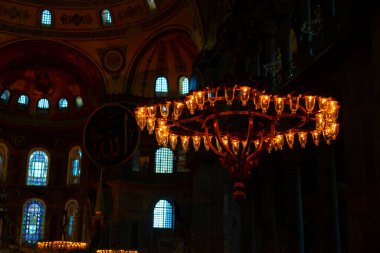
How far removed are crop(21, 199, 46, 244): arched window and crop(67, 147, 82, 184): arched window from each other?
2039 millimetres

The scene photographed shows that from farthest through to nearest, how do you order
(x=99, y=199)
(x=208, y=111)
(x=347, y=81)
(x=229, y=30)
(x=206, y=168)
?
(x=99, y=199)
(x=206, y=168)
(x=347, y=81)
(x=208, y=111)
(x=229, y=30)

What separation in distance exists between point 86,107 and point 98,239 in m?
7.80

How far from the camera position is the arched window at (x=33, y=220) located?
27969mm

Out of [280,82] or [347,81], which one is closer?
[347,81]

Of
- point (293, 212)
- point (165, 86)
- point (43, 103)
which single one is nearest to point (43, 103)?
point (43, 103)

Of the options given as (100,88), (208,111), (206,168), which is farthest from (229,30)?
(100,88)

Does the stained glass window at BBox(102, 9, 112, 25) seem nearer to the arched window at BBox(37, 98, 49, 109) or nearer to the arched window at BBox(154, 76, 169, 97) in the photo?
the arched window at BBox(154, 76, 169, 97)

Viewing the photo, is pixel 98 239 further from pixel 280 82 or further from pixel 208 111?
pixel 208 111

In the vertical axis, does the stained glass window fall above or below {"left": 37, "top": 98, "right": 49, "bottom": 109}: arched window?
above

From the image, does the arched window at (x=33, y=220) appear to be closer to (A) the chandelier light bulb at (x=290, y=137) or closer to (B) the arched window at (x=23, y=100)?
(B) the arched window at (x=23, y=100)

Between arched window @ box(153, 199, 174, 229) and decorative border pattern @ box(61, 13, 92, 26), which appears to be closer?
arched window @ box(153, 199, 174, 229)

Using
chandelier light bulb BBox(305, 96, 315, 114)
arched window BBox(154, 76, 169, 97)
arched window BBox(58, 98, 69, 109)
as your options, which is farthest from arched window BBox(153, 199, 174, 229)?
chandelier light bulb BBox(305, 96, 315, 114)

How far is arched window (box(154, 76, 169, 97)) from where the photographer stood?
2712 cm

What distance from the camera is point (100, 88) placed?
2689 cm
